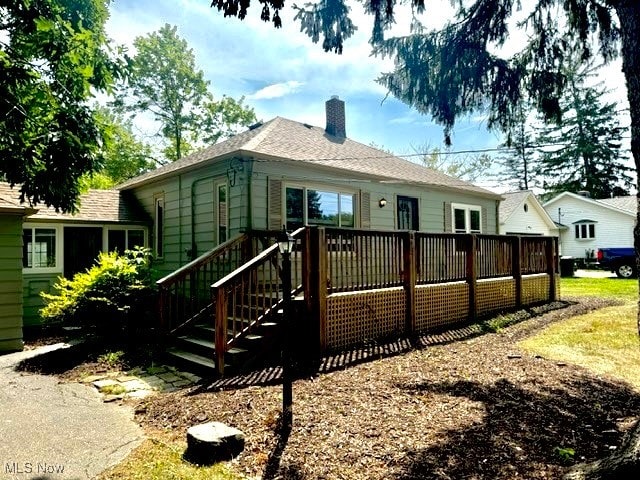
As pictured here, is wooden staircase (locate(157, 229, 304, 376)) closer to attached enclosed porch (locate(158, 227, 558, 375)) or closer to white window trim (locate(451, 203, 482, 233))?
attached enclosed porch (locate(158, 227, 558, 375))

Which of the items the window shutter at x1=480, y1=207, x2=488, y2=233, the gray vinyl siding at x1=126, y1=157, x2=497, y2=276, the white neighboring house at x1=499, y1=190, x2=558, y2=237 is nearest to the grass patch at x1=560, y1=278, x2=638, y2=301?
the window shutter at x1=480, y1=207, x2=488, y2=233

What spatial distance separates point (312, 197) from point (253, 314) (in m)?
3.12

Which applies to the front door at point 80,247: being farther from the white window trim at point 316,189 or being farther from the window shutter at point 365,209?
the window shutter at point 365,209

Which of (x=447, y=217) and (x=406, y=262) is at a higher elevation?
(x=447, y=217)

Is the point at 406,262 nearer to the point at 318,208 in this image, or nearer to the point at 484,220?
the point at 318,208

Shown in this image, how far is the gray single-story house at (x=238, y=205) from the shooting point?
7848 mm

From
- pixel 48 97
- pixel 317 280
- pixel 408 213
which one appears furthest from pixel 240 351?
pixel 408 213

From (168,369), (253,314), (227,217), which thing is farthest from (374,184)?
(168,369)

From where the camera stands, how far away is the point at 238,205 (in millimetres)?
7910

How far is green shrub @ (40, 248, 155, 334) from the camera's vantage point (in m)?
7.48

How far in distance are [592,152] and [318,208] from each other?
39146 mm

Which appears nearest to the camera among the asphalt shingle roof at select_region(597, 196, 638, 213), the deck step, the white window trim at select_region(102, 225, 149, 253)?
the deck step

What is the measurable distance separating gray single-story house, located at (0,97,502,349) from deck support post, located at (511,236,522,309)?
2470 millimetres

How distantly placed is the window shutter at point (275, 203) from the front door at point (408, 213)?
4112 mm
